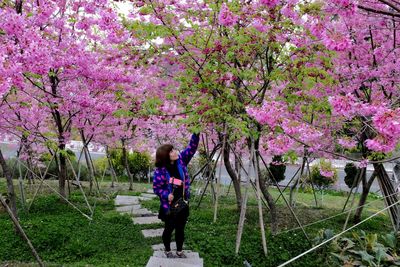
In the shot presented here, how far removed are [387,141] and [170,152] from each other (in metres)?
2.27

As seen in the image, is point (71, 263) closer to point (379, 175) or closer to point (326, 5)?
point (326, 5)

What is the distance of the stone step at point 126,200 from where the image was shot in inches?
363

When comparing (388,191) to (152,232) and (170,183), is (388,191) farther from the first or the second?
(170,183)

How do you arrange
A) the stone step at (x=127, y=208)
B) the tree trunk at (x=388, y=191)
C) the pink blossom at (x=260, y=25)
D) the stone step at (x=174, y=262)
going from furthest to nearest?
the stone step at (x=127, y=208)
the tree trunk at (x=388, y=191)
the pink blossom at (x=260, y=25)
the stone step at (x=174, y=262)

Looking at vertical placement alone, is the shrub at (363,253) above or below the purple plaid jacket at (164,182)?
below

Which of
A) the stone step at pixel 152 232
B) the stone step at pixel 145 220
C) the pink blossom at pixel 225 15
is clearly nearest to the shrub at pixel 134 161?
the stone step at pixel 145 220

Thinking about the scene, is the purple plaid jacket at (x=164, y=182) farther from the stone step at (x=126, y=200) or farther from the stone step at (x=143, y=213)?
the stone step at (x=126, y=200)

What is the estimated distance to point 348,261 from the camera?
4.96 metres

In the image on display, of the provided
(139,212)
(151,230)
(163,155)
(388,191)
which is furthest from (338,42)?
(139,212)

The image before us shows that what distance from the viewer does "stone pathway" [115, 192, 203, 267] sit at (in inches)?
180

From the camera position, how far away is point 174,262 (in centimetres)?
456

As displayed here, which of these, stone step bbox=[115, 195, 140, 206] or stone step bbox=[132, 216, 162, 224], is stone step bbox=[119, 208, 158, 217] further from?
stone step bbox=[115, 195, 140, 206]

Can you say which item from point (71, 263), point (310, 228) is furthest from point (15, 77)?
point (310, 228)

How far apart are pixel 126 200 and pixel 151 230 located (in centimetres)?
317
